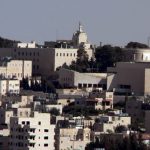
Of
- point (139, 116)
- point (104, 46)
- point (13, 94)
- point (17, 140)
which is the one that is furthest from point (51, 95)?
point (17, 140)

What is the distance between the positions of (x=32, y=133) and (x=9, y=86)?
18455 mm

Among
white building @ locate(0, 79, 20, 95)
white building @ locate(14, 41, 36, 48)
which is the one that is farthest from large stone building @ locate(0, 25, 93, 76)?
white building @ locate(0, 79, 20, 95)

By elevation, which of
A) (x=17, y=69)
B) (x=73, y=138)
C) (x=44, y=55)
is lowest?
(x=73, y=138)

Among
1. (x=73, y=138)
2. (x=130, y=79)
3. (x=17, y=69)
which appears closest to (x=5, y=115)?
(x=73, y=138)

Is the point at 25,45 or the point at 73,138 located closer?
the point at 73,138

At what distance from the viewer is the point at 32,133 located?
52625mm

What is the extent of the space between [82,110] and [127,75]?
9.49 meters

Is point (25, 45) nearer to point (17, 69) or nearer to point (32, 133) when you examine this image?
point (17, 69)

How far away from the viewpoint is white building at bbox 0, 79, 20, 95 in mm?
70250

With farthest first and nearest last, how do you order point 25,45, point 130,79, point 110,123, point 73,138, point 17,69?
point 25,45 < point 17,69 < point 130,79 < point 110,123 < point 73,138

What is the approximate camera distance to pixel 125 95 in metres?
71.2

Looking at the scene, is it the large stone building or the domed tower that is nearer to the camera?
the large stone building

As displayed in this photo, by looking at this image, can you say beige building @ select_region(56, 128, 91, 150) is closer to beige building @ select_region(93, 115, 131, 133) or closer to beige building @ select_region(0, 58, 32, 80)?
beige building @ select_region(93, 115, 131, 133)

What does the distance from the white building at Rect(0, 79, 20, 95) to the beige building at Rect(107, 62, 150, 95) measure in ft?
12.2
